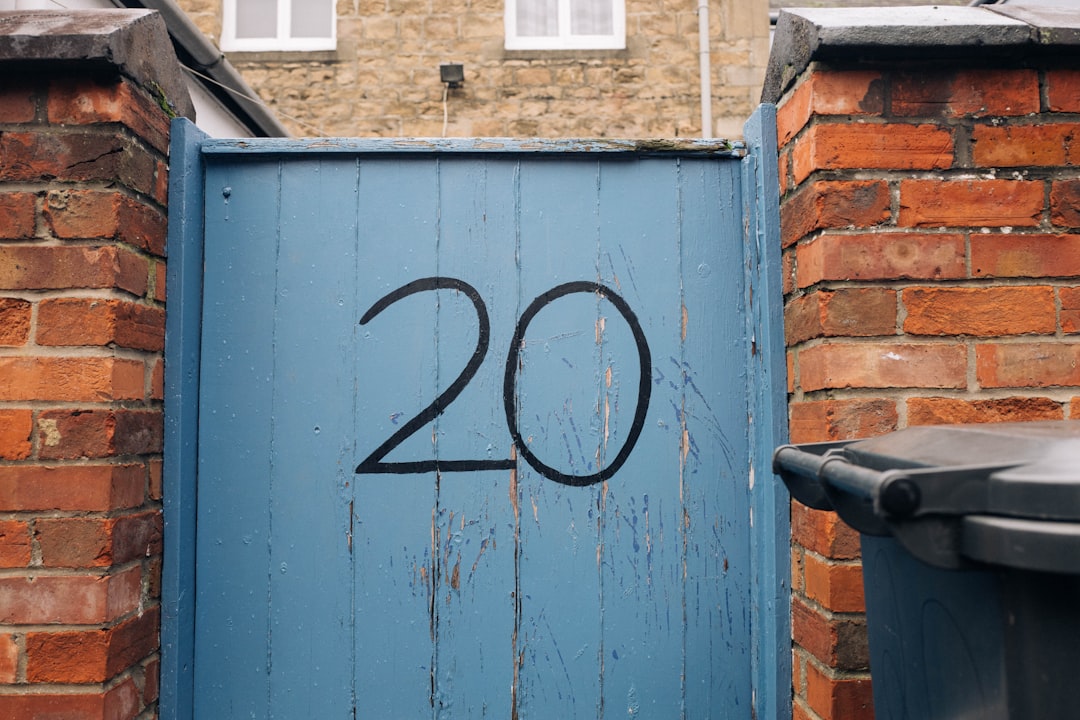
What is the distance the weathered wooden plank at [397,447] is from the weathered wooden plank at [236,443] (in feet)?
0.74

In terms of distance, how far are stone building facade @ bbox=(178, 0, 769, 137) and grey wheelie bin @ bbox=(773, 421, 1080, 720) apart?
5098 millimetres

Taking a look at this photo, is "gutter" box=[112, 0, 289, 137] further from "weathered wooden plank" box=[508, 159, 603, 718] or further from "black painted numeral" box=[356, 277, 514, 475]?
"weathered wooden plank" box=[508, 159, 603, 718]

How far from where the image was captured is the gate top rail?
68.9 inches

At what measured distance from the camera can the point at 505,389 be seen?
1736 mm

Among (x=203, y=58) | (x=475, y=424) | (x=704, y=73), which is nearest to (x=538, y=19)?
(x=704, y=73)

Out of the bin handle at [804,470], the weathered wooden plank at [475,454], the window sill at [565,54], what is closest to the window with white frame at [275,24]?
the window sill at [565,54]

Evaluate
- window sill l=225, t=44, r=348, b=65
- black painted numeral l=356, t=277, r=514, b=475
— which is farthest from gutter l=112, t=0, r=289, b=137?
window sill l=225, t=44, r=348, b=65

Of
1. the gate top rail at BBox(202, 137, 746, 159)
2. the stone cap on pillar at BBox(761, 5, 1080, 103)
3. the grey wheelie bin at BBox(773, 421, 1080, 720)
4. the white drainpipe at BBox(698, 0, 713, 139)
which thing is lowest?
the grey wheelie bin at BBox(773, 421, 1080, 720)

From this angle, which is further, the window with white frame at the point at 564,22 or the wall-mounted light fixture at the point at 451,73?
the window with white frame at the point at 564,22

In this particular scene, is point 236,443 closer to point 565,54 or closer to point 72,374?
point 72,374

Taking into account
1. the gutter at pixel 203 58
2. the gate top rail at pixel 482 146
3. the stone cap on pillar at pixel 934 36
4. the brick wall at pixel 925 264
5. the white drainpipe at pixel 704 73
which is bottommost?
the brick wall at pixel 925 264

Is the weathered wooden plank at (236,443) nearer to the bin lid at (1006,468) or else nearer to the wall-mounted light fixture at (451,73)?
the bin lid at (1006,468)

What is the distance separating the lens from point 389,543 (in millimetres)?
1709

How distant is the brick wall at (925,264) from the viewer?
1.43 meters
